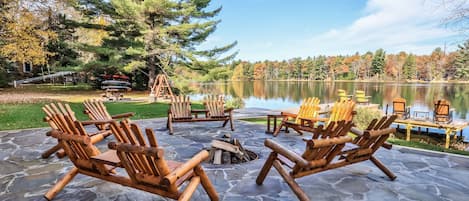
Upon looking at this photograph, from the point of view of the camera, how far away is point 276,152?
2820mm

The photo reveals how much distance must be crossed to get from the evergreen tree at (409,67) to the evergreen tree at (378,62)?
3354 mm

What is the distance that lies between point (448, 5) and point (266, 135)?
4.91 meters

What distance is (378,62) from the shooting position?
48344mm

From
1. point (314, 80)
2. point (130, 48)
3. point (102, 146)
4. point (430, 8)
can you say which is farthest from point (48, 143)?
point (314, 80)

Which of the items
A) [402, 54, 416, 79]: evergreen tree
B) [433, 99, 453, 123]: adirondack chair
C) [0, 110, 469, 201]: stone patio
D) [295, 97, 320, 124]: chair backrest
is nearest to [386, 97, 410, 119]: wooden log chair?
[433, 99, 453, 123]: adirondack chair

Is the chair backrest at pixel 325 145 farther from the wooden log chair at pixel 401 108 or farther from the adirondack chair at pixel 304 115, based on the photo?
the wooden log chair at pixel 401 108

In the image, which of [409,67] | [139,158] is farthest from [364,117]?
[409,67]

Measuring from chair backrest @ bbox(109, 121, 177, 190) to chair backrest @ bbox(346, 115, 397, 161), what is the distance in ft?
6.19

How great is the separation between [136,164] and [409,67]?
55.6 metres

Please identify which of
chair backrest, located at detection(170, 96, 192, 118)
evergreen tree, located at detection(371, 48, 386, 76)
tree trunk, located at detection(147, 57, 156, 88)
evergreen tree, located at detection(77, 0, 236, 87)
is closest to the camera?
chair backrest, located at detection(170, 96, 192, 118)

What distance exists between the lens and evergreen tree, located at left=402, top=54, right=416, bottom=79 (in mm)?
48003

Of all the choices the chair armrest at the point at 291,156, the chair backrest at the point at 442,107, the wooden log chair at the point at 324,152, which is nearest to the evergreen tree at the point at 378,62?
the chair backrest at the point at 442,107

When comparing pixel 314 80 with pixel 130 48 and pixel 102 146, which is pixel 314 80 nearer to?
pixel 130 48

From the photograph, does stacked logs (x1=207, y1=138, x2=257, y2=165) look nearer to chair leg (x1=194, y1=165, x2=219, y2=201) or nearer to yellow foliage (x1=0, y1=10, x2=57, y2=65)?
chair leg (x1=194, y1=165, x2=219, y2=201)
